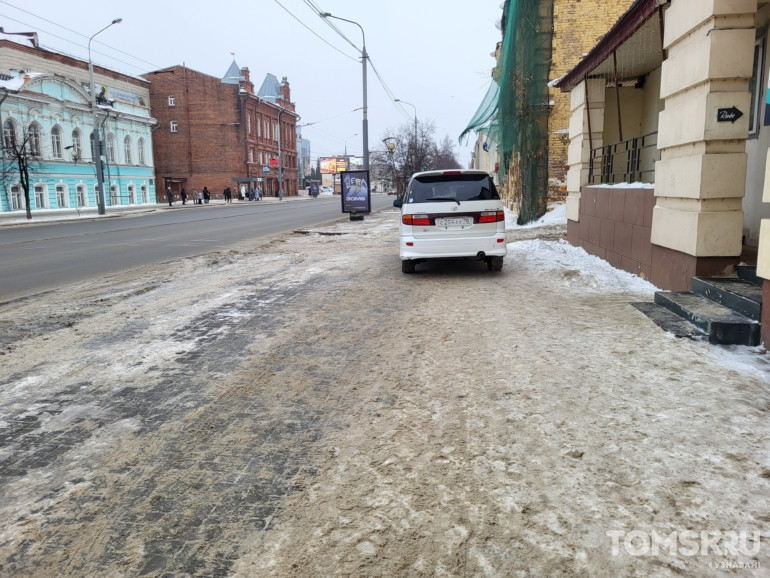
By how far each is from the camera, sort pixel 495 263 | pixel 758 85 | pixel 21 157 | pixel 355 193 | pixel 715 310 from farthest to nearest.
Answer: pixel 21 157
pixel 355 193
pixel 495 263
pixel 758 85
pixel 715 310

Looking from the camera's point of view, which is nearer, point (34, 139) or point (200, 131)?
point (34, 139)

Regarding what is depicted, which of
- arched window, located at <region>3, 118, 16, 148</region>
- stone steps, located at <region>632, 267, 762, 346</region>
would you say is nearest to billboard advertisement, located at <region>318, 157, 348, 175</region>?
arched window, located at <region>3, 118, 16, 148</region>

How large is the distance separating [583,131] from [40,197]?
3852 cm

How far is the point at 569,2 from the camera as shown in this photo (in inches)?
683

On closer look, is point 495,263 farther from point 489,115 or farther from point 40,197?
point 40,197

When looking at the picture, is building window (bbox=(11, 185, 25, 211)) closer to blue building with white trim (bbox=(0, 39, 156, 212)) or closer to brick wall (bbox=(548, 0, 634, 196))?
blue building with white trim (bbox=(0, 39, 156, 212))

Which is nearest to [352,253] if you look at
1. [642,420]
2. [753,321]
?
[753,321]

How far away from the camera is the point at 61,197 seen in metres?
40.9

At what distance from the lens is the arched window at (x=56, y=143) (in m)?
39.6

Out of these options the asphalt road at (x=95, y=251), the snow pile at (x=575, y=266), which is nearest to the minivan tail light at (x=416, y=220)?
the snow pile at (x=575, y=266)

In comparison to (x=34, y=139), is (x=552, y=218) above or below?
below

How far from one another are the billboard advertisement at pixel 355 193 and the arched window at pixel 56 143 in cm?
2541

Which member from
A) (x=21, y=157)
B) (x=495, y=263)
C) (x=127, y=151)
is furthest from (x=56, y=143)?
(x=495, y=263)

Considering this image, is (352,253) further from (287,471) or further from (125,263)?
(287,471)
